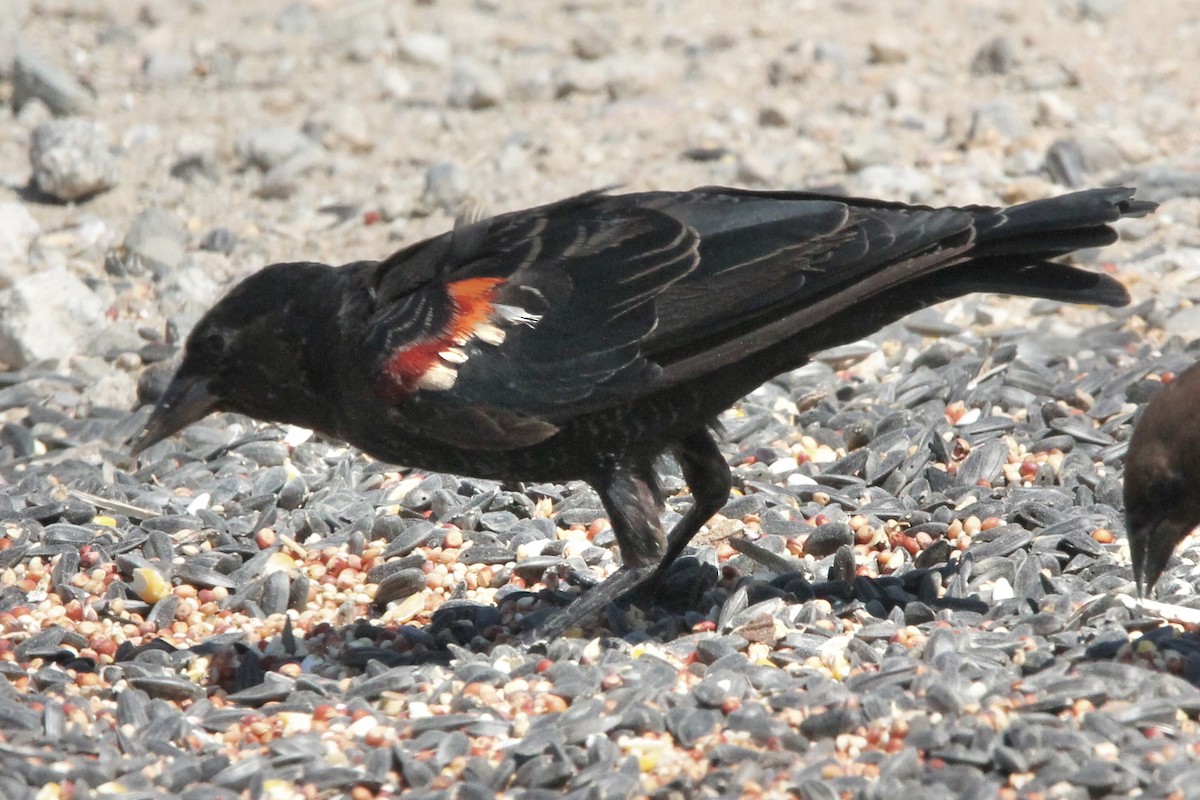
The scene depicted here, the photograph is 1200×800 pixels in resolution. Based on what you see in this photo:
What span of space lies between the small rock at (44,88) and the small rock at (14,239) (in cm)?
164

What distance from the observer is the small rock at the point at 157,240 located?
28.9ft

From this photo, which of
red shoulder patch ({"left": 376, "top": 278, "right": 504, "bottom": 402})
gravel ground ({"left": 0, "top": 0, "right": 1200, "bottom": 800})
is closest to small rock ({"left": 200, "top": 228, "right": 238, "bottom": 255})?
gravel ground ({"left": 0, "top": 0, "right": 1200, "bottom": 800})

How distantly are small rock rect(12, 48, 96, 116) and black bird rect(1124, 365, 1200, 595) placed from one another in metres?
7.97

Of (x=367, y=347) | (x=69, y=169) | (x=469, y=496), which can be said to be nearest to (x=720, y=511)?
(x=469, y=496)

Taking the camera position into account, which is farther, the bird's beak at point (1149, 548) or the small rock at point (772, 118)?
the small rock at point (772, 118)

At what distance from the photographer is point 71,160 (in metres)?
9.43

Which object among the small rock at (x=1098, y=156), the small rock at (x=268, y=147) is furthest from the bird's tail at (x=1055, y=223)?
the small rock at (x=268, y=147)

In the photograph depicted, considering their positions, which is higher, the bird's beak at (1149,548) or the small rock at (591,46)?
the small rock at (591,46)

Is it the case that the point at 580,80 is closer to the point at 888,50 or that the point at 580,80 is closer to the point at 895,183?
the point at 888,50

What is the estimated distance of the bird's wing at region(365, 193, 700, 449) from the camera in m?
5.03

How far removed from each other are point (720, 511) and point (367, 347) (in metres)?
1.63

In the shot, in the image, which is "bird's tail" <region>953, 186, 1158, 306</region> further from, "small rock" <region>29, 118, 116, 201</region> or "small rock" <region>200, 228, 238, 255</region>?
"small rock" <region>29, 118, 116, 201</region>

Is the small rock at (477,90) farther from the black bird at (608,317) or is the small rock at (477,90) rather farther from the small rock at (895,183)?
the black bird at (608,317)

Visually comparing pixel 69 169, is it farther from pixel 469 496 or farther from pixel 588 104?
pixel 469 496
